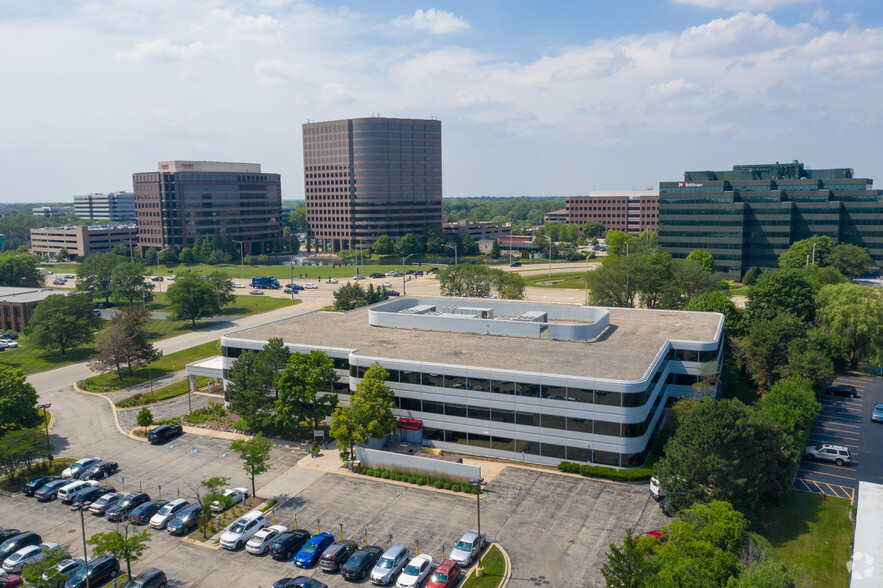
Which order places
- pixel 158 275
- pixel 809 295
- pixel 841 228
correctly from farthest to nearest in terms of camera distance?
1. pixel 158 275
2. pixel 841 228
3. pixel 809 295

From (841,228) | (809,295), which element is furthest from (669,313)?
(841,228)

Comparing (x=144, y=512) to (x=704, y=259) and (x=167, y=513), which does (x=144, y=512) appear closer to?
(x=167, y=513)

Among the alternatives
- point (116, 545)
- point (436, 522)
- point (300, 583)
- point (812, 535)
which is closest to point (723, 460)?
point (812, 535)

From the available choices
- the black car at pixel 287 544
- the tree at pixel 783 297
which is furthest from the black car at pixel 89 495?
the tree at pixel 783 297

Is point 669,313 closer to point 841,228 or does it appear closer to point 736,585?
point 736,585

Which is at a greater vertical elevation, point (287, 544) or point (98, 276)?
point (98, 276)
